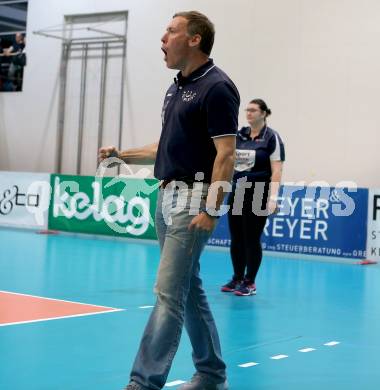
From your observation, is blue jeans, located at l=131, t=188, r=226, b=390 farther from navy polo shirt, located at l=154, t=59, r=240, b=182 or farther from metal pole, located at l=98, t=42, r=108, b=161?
metal pole, located at l=98, t=42, r=108, b=161

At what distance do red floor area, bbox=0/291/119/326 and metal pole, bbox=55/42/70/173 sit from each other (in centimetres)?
1084

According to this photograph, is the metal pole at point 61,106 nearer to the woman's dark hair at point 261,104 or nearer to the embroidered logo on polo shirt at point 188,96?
the woman's dark hair at point 261,104

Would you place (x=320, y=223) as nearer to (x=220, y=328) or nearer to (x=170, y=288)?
(x=220, y=328)

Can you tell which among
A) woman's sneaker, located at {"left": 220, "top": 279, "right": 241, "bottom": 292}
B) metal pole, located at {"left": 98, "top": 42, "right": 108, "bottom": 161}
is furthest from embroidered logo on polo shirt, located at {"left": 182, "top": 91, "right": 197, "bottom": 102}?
metal pole, located at {"left": 98, "top": 42, "right": 108, "bottom": 161}

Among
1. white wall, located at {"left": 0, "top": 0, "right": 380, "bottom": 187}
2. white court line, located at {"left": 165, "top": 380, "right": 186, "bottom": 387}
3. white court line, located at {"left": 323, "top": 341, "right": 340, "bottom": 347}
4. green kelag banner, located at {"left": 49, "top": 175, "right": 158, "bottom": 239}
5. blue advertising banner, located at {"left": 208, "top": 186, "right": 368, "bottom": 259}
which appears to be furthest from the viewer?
white wall, located at {"left": 0, "top": 0, "right": 380, "bottom": 187}

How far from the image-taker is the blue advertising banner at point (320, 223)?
11164 millimetres

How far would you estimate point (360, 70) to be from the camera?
13.3 m

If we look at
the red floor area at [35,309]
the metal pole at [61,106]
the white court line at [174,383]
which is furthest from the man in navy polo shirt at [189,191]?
the metal pole at [61,106]

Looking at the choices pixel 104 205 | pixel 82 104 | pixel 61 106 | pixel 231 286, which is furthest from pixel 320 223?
pixel 61 106

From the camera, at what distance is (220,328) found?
5.48m

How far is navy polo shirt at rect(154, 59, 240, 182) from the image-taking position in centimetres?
343

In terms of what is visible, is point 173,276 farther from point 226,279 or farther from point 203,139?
point 226,279

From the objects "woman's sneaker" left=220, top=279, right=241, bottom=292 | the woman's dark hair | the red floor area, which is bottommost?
the red floor area

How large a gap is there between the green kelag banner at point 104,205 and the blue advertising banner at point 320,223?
2147 millimetres
